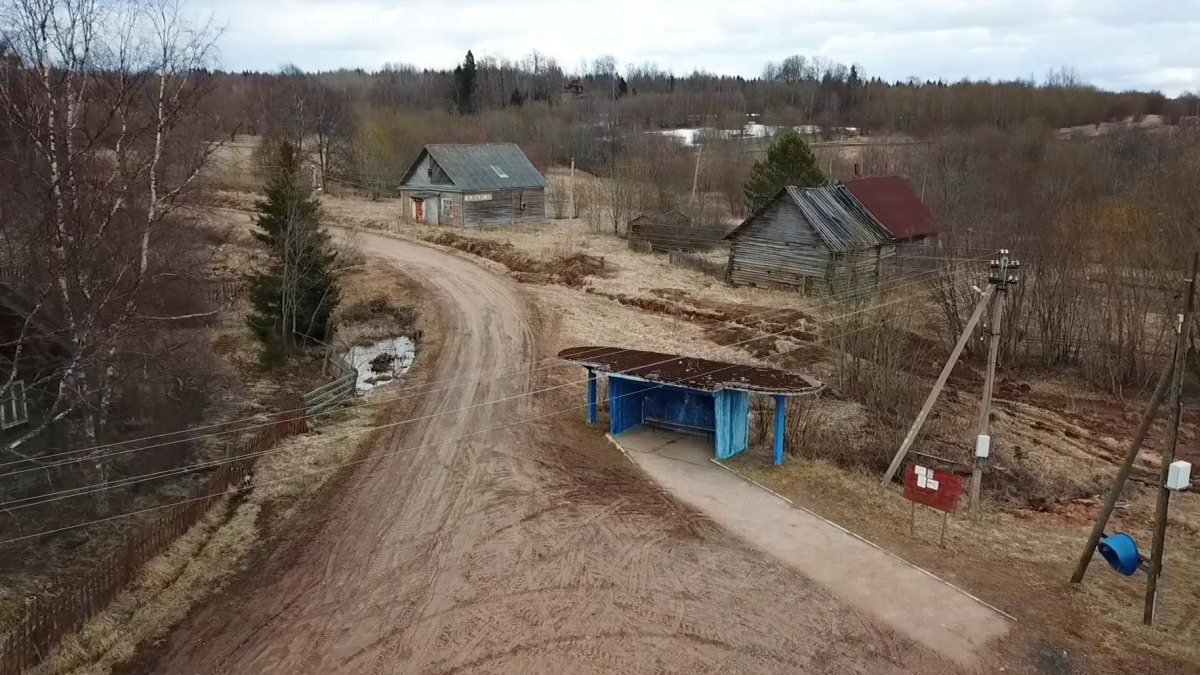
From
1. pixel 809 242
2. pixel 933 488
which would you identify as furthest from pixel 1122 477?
pixel 809 242

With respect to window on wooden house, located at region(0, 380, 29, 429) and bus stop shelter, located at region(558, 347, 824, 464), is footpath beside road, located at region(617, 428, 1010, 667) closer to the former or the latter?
bus stop shelter, located at region(558, 347, 824, 464)

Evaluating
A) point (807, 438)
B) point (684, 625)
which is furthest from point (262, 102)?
point (684, 625)

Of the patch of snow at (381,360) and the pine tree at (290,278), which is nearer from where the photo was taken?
the pine tree at (290,278)

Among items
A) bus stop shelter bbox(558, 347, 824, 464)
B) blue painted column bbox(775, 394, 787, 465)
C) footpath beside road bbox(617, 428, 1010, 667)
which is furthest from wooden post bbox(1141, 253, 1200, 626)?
blue painted column bbox(775, 394, 787, 465)

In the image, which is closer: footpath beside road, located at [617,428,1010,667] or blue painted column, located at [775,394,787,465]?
footpath beside road, located at [617,428,1010,667]

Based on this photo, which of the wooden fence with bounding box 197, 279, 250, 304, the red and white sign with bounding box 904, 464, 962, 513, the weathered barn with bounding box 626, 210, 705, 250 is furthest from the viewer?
the weathered barn with bounding box 626, 210, 705, 250

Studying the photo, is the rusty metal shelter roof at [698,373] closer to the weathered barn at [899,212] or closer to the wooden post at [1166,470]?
the wooden post at [1166,470]

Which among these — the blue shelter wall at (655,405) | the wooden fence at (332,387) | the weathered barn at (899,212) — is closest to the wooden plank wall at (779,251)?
the weathered barn at (899,212)
